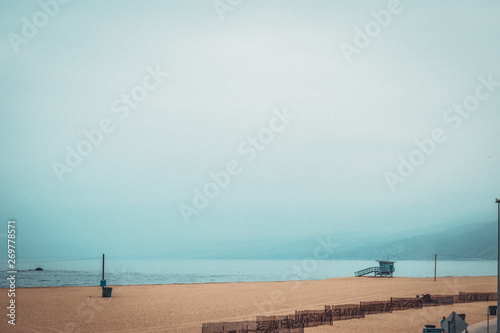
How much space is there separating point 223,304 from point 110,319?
1382cm

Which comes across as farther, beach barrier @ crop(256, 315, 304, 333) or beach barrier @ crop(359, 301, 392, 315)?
beach barrier @ crop(359, 301, 392, 315)

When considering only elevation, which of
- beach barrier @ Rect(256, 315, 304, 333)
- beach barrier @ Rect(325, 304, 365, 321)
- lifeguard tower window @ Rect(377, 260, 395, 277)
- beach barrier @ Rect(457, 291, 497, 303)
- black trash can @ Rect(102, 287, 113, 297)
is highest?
beach barrier @ Rect(256, 315, 304, 333)

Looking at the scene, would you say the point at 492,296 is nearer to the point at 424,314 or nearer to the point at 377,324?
the point at 424,314

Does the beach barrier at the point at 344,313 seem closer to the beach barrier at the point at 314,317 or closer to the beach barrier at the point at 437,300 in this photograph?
the beach barrier at the point at 314,317

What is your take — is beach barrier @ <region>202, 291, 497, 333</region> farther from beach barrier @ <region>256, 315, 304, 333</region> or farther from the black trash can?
the black trash can

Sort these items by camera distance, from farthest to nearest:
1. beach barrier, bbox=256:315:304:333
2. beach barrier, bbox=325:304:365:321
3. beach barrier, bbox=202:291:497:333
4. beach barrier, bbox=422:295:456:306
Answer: beach barrier, bbox=422:295:456:306
beach barrier, bbox=325:304:365:321
beach barrier, bbox=256:315:304:333
beach barrier, bbox=202:291:497:333

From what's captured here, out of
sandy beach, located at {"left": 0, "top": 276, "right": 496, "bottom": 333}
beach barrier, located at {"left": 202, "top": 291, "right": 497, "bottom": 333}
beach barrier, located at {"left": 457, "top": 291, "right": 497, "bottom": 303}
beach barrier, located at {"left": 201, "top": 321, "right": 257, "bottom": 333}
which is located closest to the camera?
beach barrier, located at {"left": 201, "top": 321, "right": 257, "bottom": 333}

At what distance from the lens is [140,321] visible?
36219 mm

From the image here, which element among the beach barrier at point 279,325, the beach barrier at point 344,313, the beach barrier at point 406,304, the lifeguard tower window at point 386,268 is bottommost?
the lifeguard tower window at point 386,268

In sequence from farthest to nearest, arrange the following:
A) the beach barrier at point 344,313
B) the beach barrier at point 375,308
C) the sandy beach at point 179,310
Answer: the beach barrier at point 375,308
the beach barrier at point 344,313
the sandy beach at point 179,310

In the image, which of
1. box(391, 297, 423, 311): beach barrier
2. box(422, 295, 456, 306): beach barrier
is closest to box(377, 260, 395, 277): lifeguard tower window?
box(422, 295, 456, 306): beach barrier

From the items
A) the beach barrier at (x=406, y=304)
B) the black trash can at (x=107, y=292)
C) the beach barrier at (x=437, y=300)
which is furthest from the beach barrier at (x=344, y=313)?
the black trash can at (x=107, y=292)

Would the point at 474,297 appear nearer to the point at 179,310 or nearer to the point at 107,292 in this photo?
the point at 179,310

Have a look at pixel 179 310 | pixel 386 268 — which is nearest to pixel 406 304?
pixel 179 310
